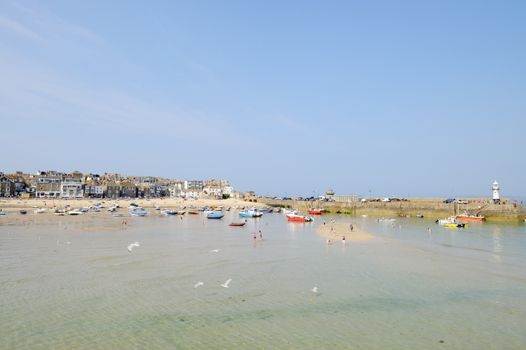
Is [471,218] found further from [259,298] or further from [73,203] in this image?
[73,203]

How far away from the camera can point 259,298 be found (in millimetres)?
18109

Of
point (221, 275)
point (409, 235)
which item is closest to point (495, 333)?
point (221, 275)

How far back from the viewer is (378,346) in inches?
512

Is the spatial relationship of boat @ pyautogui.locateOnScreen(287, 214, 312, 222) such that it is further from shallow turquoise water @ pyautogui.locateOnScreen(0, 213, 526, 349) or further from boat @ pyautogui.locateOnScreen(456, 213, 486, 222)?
shallow turquoise water @ pyautogui.locateOnScreen(0, 213, 526, 349)

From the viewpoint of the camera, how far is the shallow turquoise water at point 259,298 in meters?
13.5

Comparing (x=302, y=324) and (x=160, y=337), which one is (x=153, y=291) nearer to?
(x=160, y=337)

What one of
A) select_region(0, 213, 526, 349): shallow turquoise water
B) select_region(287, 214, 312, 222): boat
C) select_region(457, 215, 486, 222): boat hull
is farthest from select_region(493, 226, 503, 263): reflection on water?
select_region(287, 214, 312, 222): boat

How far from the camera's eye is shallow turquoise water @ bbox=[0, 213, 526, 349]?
44.2 feet

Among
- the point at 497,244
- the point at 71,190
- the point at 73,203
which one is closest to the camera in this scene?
the point at 497,244

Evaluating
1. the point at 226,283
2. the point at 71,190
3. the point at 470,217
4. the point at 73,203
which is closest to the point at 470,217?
the point at 470,217

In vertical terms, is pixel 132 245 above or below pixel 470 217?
below


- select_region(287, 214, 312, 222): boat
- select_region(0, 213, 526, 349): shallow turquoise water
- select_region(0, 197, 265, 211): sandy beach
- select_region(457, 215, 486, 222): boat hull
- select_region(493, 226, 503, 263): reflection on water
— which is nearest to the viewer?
select_region(0, 213, 526, 349): shallow turquoise water

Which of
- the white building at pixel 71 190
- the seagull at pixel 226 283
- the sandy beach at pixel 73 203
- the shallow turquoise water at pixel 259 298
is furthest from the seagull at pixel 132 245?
the white building at pixel 71 190

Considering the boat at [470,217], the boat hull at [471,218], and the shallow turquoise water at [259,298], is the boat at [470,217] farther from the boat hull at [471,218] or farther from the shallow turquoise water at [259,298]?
the shallow turquoise water at [259,298]
